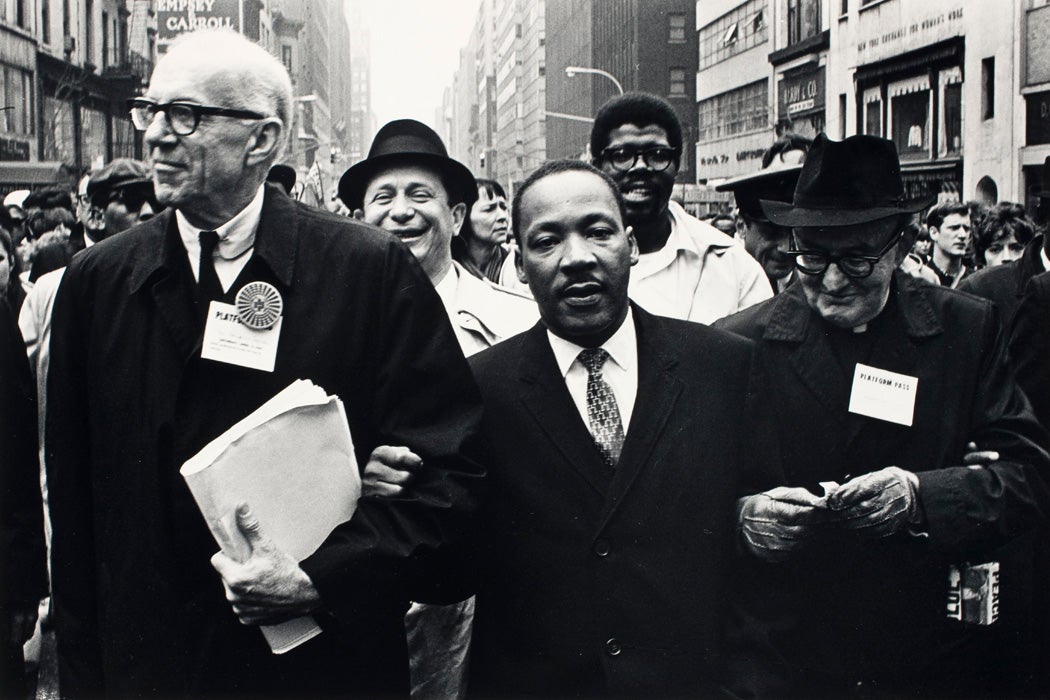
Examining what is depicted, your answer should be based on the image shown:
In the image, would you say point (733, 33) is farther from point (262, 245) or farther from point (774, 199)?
point (262, 245)

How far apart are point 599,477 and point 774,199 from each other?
2847 millimetres

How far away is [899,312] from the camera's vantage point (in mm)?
3555

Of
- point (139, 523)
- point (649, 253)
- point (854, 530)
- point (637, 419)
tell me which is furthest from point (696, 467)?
point (649, 253)

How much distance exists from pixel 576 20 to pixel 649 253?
100 m

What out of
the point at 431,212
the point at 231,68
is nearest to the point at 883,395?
the point at 231,68

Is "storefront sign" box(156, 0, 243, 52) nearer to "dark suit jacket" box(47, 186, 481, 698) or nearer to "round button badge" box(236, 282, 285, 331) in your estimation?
"dark suit jacket" box(47, 186, 481, 698)

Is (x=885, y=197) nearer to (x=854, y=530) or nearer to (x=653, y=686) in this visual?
(x=854, y=530)

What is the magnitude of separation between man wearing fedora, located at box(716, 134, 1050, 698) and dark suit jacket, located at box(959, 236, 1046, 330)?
1969 mm

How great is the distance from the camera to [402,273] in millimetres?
3133

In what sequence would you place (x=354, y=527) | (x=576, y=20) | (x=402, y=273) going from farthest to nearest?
(x=576, y=20) → (x=402, y=273) → (x=354, y=527)

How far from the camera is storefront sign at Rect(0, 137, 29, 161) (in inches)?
1369

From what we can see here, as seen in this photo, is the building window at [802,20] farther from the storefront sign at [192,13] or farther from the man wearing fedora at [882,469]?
the man wearing fedora at [882,469]

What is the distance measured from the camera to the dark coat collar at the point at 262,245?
119 inches

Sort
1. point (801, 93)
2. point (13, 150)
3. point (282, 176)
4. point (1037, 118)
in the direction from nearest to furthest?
point (282, 176)
point (1037, 118)
point (13, 150)
point (801, 93)
